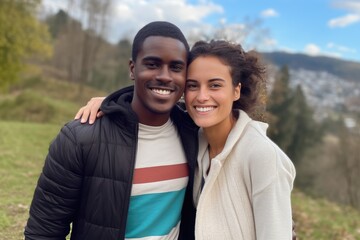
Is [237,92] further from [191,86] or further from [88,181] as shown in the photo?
[88,181]

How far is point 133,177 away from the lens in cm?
212

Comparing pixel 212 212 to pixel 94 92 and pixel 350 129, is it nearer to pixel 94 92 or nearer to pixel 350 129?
pixel 350 129

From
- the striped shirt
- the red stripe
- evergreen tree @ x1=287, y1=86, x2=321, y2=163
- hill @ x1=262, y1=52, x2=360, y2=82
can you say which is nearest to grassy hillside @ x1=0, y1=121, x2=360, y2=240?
the striped shirt

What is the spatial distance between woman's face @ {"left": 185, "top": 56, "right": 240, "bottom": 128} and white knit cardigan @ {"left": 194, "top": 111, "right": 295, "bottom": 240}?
0.45ft

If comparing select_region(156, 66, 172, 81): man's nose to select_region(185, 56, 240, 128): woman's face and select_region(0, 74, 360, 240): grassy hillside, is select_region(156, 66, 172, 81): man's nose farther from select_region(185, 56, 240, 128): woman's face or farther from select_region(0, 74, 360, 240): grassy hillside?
select_region(0, 74, 360, 240): grassy hillside

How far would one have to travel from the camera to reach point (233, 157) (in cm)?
215

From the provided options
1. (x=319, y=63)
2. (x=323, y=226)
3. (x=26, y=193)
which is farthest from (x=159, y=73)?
(x=319, y=63)

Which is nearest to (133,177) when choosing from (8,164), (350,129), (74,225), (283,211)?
(74,225)

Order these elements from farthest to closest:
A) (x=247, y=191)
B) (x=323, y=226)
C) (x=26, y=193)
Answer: (x=323, y=226)
(x=26, y=193)
(x=247, y=191)

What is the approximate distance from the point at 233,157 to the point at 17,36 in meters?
17.6

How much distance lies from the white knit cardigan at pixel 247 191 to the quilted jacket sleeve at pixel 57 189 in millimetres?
724

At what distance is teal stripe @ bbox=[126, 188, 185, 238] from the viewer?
217cm

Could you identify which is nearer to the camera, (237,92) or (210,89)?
(210,89)

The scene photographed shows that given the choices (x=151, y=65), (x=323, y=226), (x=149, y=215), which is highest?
(x=151, y=65)
